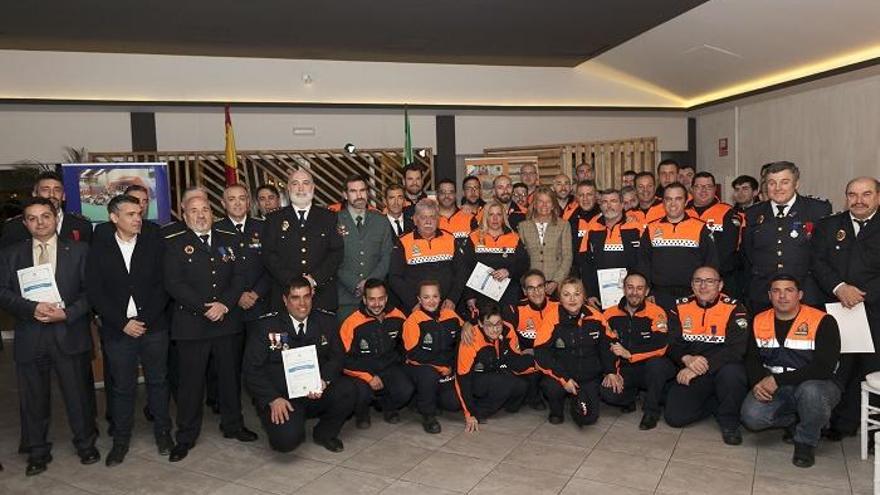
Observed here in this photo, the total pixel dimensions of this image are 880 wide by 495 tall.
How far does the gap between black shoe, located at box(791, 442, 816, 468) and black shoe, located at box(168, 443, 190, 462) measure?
338 cm

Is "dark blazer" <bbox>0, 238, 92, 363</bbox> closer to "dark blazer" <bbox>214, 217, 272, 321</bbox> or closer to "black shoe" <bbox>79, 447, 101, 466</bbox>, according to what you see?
"black shoe" <bbox>79, 447, 101, 466</bbox>

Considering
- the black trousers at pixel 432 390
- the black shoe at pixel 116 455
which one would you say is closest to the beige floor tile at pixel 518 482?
the black trousers at pixel 432 390

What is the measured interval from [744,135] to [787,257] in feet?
19.0

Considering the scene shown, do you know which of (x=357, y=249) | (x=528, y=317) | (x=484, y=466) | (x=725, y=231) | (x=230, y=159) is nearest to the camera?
(x=484, y=466)

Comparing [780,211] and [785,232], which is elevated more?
[780,211]

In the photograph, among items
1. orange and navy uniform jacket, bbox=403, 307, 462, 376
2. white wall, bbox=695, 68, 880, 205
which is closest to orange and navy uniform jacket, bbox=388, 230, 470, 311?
orange and navy uniform jacket, bbox=403, 307, 462, 376

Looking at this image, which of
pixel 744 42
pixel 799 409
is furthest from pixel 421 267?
pixel 744 42

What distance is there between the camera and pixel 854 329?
3672 millimetres

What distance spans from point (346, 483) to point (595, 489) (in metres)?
1.26

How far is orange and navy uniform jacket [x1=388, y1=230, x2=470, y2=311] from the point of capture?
4609 mm

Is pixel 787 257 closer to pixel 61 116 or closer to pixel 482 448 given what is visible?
pixel 482 448

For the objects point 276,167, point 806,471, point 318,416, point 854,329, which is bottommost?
point 806,471

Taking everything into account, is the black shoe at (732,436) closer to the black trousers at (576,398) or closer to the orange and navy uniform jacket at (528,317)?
the black trousers at (576,398)

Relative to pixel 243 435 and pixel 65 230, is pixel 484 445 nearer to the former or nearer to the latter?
pixel 243 435
